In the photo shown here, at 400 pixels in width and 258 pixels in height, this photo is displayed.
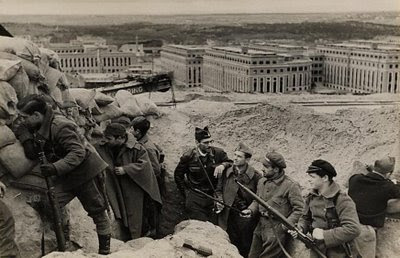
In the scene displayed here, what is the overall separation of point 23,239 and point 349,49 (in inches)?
174

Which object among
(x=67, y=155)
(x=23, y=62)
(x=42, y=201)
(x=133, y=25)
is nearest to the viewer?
(x=67, y=155)

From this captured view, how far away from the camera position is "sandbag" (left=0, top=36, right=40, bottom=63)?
4898 millimetres

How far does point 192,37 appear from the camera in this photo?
6828mm

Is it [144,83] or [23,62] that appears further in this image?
[144,83]

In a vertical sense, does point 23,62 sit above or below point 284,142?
above

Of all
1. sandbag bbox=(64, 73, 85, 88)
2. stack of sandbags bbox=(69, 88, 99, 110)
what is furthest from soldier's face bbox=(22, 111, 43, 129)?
sandbag bbox=(64, 73, 85, 88)

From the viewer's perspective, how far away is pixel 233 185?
5.65 m

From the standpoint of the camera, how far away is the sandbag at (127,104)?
21.4 feet

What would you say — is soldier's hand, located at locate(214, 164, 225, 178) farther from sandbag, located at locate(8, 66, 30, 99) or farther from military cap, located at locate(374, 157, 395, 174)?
sandbag, located at locate(8, 66, 30, 99)

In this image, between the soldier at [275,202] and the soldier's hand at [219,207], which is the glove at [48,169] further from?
the soldier's hand at [219,207]

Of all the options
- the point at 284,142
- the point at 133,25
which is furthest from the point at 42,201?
the point at 284,142

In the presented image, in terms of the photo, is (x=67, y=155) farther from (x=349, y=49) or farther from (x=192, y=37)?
(x=349, y=49)

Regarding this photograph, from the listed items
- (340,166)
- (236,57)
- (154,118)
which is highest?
(236,57)

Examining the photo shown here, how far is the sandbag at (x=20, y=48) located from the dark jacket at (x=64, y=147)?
2.71 feet
